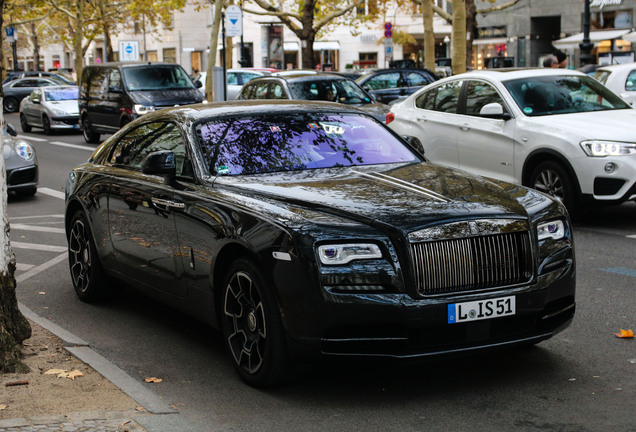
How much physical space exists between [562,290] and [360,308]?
4.12 feet

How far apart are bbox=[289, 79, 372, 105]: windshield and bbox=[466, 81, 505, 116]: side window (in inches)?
229

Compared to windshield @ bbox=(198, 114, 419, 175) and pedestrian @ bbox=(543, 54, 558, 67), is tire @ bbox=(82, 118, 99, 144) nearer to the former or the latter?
pedestrian @ bbox=(543, 54, 558, 67)

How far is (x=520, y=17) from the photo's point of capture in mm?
57656

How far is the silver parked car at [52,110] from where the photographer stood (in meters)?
29.8

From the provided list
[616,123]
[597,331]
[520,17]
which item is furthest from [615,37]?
[597,331]

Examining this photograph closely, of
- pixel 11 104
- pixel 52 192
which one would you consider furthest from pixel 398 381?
pixel 11 104

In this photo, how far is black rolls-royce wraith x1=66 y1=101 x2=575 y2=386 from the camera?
5078 mm

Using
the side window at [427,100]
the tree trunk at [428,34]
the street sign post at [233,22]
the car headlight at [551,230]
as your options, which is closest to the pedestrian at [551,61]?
the side window at [427,100]

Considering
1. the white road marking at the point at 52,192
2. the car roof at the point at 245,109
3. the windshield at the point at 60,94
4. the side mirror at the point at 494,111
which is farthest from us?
the windshield at the point at 60,94

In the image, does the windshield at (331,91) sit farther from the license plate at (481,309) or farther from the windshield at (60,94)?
the windshield at (60,94)

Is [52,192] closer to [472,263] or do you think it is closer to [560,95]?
[560,95]

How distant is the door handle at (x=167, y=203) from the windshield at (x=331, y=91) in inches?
461

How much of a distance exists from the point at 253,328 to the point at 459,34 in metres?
20.2

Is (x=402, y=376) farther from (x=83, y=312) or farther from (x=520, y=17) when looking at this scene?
(x=520, y=17)
